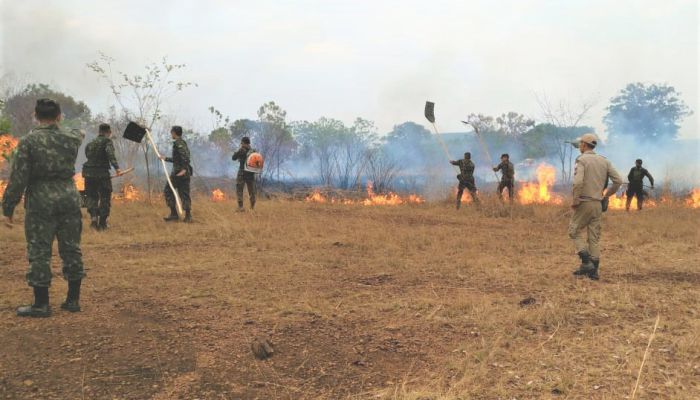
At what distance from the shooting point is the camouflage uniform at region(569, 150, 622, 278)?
6.23 metres

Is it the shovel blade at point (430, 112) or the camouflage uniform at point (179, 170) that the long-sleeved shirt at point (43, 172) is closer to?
the camouflage uniform at point (179, 170)

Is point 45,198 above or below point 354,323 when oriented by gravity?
above

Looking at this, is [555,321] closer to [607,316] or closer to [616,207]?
[607,316]

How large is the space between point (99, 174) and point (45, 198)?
5287 millimetres

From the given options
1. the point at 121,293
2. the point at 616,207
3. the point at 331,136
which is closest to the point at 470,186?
the point at 616,207

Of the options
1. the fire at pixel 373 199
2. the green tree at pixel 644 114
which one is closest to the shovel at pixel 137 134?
the fire at pixel 373 199

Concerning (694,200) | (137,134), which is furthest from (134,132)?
(694,200)

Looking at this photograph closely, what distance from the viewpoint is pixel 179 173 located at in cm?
1016

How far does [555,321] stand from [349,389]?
88.6 inches

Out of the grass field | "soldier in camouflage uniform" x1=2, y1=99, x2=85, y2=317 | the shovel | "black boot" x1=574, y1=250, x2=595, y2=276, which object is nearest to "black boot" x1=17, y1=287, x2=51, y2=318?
"soldier in camouflage uniform" x1=2, y1=99, x2=85, y2=317

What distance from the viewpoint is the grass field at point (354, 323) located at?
332cm

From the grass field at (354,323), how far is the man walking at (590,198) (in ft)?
1.03

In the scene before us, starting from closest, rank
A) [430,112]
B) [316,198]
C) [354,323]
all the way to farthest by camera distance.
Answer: [354,323]
[430,112]
[316,198]

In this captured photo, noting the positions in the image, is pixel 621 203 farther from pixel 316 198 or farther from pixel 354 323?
pixel 354 323
